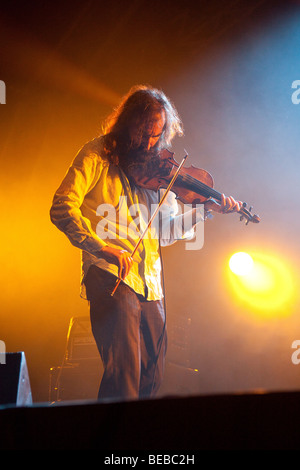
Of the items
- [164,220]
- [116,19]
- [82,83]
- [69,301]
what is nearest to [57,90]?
[82,83]

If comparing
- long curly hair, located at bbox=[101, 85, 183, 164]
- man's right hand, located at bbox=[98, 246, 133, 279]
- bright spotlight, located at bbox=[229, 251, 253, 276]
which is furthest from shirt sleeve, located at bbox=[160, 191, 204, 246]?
bright spotlight, located at bbox=[229, 251, 253, 276]

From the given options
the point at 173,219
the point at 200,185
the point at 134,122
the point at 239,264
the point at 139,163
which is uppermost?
the point at 134,122

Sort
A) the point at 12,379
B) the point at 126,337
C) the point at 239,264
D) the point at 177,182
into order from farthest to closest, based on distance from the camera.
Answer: the point at 239,264 → the point at 177,182 → the point at 126,337 → the point at 12,379

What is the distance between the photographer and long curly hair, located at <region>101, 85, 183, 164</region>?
2.22 m

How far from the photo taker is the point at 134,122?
2281mm

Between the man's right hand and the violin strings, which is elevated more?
the violin strings

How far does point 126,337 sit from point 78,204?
70cm

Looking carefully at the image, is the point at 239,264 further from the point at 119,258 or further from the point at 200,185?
the point at 119,258

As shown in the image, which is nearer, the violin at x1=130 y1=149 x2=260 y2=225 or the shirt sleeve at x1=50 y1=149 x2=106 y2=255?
the shirt sleeve at x1=50 y1=149 x2=106 y2=255

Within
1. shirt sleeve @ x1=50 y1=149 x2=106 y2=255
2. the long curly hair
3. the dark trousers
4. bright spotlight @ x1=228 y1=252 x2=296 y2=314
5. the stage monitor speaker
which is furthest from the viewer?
bright spotlight @ x1=228 y1=252 x2=296 y2=314

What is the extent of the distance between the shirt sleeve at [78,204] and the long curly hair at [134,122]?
13cm

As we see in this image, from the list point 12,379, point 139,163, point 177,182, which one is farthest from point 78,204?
point 12,379

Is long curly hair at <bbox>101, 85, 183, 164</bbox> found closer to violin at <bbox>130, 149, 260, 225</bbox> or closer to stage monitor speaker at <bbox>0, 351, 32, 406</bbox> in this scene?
violin at <bbox>130, 149, 260, 225</bbox>
